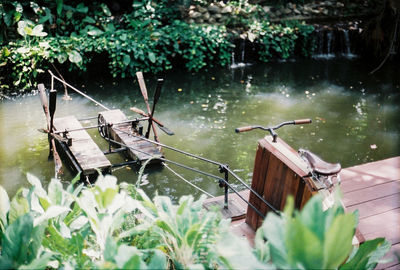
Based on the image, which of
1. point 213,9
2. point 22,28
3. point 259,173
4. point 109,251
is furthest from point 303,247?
point 213,9

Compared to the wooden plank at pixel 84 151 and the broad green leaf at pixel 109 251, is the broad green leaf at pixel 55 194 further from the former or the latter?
the wooden plank at pixel 84 151

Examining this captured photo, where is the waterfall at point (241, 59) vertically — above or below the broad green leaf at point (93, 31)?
below

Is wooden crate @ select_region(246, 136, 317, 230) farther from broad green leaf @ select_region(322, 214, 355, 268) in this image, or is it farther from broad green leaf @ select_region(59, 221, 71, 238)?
broad green leaf @ select_region(322, 214, 355, 268)

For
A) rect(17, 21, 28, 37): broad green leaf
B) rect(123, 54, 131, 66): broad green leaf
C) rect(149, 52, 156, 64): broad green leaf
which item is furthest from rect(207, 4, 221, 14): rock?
rect(17, 21, 28, 37): broad green leaf

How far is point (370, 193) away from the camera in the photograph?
4.81 metres

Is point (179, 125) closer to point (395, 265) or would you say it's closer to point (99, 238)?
point (395, 265)

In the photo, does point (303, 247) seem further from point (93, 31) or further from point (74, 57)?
point (93, 31)

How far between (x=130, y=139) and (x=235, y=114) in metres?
2.74

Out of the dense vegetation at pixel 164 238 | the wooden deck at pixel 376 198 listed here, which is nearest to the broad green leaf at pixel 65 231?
the dense vegetation at pixel 164 238

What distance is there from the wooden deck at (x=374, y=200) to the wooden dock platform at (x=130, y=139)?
5.94 feet

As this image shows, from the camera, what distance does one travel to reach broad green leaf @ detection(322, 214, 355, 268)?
99 cm

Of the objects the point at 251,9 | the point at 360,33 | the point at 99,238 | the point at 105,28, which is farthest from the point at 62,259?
the point at 360,33

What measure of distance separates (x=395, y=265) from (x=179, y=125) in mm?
5139

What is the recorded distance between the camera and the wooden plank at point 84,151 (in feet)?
18.8
